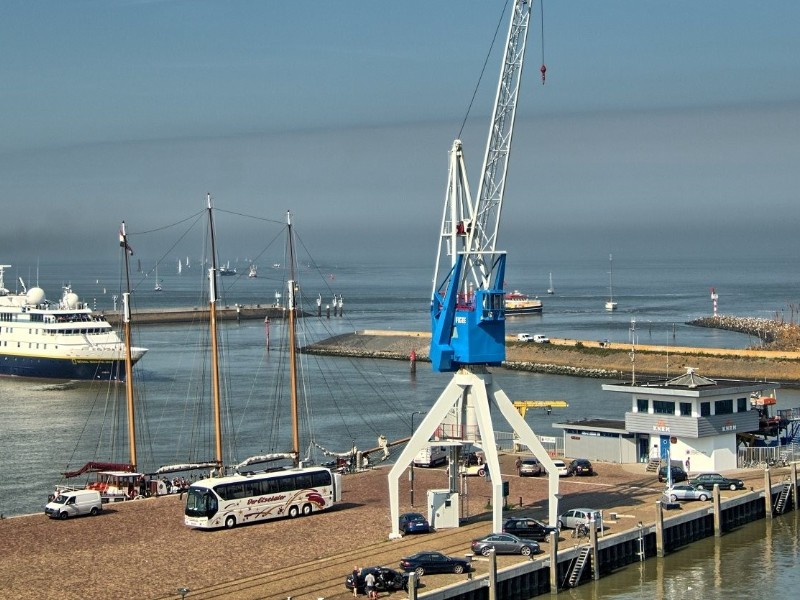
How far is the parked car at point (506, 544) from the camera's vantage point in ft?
97.2

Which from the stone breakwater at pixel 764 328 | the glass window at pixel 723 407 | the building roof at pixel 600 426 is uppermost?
the stone breakwater at pixel 764 328

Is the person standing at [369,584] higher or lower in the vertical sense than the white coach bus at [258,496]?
lower

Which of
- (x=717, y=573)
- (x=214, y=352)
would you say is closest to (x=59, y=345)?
(x=214, y=352)

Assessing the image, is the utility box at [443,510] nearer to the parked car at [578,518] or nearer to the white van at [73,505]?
the parked car at [578,518]

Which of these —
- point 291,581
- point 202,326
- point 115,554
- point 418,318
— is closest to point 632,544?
point 291,581

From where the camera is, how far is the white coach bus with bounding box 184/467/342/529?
32906 millimetres

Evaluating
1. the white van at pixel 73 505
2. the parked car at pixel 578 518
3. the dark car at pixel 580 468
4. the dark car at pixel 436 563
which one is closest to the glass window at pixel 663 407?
the dark car at pixel 580 468

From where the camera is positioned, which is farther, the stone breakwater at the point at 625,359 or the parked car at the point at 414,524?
the stone breakwater at the point at 625,359

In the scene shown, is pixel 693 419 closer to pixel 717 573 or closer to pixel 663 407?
pixel 663 407

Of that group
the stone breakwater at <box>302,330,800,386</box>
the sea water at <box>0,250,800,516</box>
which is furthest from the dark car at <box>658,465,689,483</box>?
the stone breakwater at <box>302,330,800,386</box>

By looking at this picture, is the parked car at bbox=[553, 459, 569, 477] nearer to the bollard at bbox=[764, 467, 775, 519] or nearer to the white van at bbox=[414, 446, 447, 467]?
the white van at bbox=[414, 446, 447, 467]

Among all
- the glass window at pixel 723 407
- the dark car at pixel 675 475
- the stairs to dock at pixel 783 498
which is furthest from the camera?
the glass window at pixel 723 407

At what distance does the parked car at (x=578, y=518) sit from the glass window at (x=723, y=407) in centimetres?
1023

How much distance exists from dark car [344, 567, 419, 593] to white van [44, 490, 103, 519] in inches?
434
